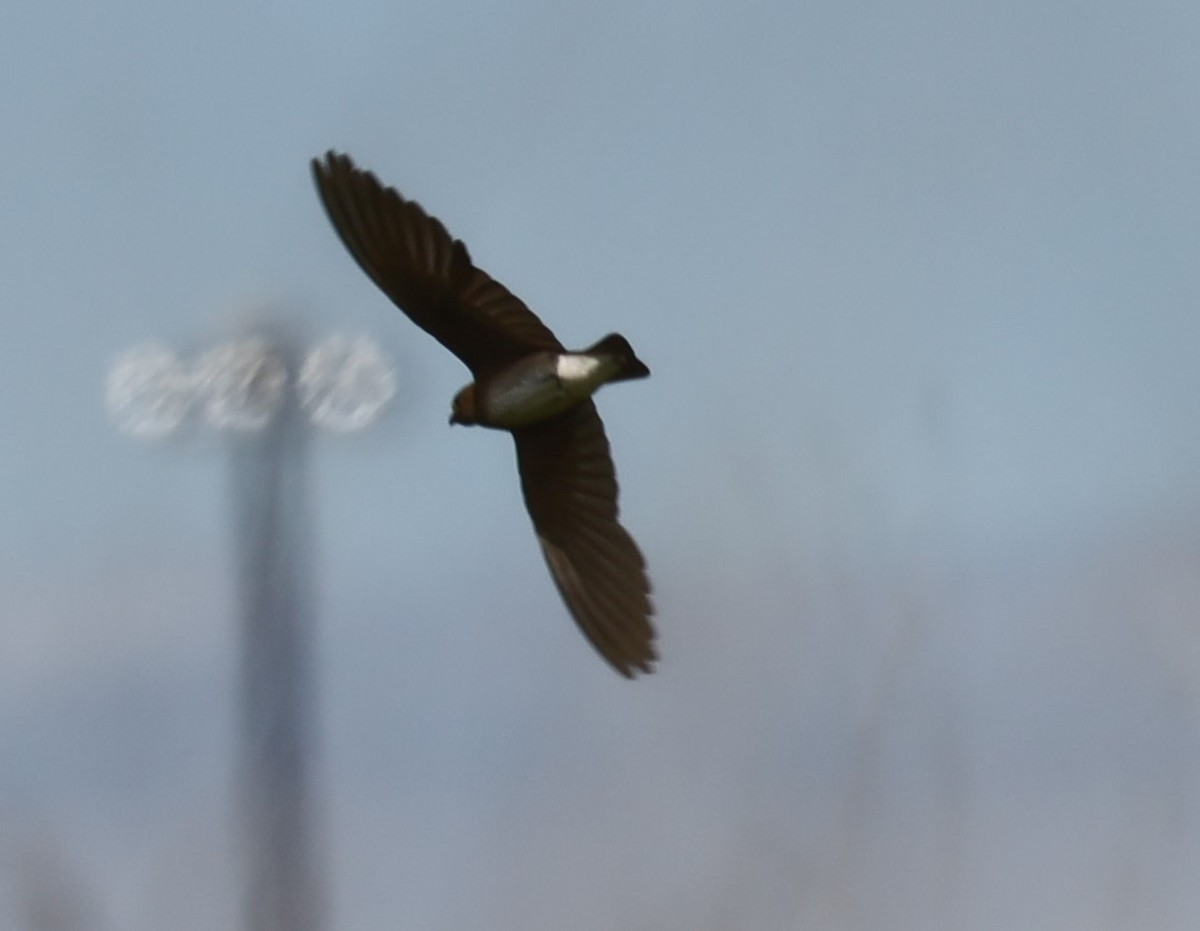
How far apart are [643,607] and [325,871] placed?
0.87 m

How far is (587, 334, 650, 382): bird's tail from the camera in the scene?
922mm

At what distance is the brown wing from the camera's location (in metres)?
1.01

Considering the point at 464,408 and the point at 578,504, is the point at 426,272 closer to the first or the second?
the point at 464,408

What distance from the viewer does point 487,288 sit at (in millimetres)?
964

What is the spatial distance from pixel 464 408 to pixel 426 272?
95 millimetres

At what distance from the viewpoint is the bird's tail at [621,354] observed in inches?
36.3

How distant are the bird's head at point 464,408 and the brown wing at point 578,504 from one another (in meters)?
0.06

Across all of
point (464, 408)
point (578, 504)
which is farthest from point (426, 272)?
point (578, 504)

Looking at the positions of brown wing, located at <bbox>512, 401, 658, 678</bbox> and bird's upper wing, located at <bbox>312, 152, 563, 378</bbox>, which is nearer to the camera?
bird's upper wing, located at <bbox>312, 152, 563, 378</bbox>

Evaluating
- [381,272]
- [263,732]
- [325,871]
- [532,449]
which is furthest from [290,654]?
[381,272]

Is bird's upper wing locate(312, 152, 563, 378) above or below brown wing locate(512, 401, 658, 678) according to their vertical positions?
above

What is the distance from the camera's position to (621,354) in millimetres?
927

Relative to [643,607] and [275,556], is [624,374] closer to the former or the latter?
[643,607]

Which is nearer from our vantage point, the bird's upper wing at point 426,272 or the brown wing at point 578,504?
the bird's upper wing at point 426,272
